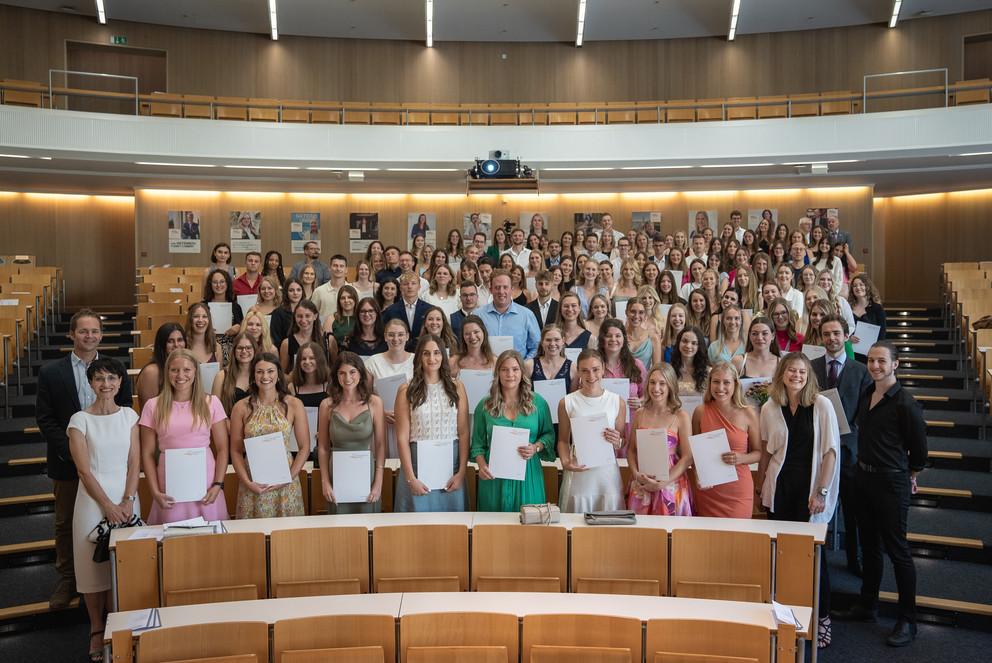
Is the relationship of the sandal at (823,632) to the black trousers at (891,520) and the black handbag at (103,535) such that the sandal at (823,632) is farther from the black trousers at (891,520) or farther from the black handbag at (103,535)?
the black handbag at (103,535)

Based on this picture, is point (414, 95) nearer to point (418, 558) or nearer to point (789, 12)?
point (789, 12)

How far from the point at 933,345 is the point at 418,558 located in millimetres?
8369

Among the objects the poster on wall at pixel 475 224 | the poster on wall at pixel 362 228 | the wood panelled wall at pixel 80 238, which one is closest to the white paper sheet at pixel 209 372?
the poster on wall at pixel 475 224

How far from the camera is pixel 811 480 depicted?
14.7 feet

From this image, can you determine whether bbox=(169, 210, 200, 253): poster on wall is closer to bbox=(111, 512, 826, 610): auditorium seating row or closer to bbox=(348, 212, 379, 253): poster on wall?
bbox=(348, 212, 379, 253): poster on wall

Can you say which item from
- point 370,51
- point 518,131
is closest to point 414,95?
point 370,51

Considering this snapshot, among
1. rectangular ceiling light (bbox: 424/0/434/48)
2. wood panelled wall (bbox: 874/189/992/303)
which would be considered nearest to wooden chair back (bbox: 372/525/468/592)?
rectangular ceiling light (bbox: 424/0/434/48)

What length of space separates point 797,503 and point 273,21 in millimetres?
14815

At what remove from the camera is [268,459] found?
4.51m

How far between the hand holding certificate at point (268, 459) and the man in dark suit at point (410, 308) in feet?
7.15

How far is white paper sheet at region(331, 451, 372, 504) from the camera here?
4531 millimetres

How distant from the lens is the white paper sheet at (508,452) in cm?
448

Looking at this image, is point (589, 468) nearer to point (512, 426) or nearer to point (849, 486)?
point (512, 426)

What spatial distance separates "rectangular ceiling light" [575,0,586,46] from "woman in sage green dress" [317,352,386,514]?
42.0 feet
